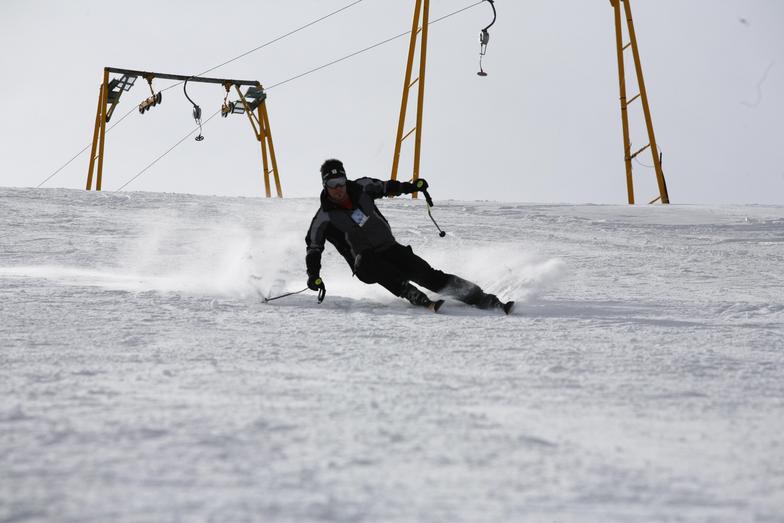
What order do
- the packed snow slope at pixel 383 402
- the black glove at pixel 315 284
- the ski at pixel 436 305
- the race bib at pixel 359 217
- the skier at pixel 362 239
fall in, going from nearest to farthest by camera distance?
the packed snow slope at pixel 383 402 < the ski at pixel 436 305 < the black glove at pixel 315 284 < the skier at pixel 362 239 < the race bib at pixel 359 217

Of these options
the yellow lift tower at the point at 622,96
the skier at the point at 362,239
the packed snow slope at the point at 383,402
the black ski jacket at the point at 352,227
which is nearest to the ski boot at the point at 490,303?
the packed snow slope at the point at 383,402

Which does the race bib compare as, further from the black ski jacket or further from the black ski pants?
the black ski pants

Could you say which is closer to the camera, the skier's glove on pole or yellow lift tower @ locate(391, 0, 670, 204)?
the skier's glove on pole

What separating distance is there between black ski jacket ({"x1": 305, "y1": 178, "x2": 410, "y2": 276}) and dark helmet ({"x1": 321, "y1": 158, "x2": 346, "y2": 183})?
0.09 m

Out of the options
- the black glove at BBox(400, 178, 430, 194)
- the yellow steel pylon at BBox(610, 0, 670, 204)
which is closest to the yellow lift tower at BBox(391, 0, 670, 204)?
the yellow steel pylon at BBox(610, 0, 670, 204)

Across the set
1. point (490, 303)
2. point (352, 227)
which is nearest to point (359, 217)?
point (352, 227)

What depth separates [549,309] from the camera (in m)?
5.37

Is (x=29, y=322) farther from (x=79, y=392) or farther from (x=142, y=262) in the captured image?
(x=142, y=262)

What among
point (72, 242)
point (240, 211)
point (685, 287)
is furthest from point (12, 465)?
point (240, 211)

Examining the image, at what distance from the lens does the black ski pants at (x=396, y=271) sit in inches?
223

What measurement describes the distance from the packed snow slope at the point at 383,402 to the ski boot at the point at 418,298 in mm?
82

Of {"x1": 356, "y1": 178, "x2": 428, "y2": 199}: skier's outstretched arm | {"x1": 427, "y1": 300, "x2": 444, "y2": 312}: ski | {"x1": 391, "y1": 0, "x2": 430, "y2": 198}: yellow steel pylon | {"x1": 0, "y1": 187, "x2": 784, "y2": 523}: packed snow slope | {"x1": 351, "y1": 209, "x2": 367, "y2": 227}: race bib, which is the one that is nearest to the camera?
{"x1": 0, "y1": 187, "x2": 784, "y2": 523}: packed snow slope

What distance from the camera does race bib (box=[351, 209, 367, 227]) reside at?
5827 millimetres

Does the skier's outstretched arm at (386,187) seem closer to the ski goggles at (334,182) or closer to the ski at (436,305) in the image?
the ski goggles at (334,182)
